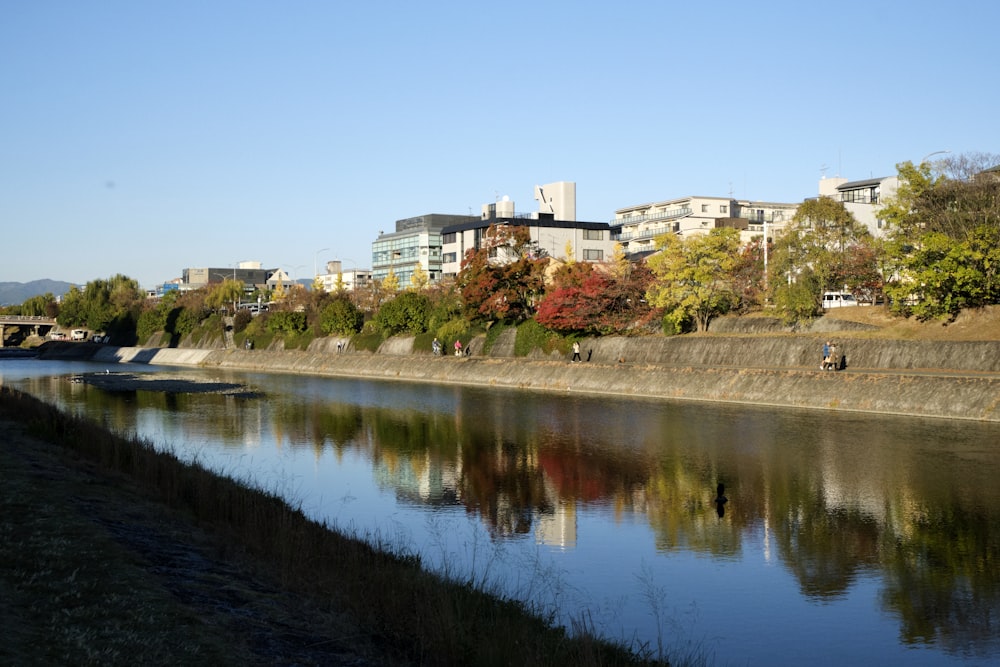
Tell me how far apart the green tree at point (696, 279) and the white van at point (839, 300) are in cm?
580

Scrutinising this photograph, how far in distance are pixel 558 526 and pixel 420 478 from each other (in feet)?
25.3

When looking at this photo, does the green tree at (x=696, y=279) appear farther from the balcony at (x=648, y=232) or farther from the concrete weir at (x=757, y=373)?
the balcony at (x=648, y=232)

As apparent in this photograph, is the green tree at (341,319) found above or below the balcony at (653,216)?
below

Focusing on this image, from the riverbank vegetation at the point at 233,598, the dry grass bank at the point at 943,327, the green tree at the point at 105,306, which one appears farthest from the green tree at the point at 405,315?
the riverbank vegetation at the point at 233,598

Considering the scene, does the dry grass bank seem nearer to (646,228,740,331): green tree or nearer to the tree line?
the tree line

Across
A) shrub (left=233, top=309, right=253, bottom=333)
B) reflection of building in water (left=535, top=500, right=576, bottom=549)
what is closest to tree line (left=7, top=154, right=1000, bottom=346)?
shrub (left=233, top=309, right=253, bottom=333)

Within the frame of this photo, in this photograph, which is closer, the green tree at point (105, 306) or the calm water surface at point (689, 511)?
the calm water surface at point (689, 511)

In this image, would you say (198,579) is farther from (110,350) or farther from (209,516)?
(110,350)

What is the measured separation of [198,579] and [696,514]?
1294cm

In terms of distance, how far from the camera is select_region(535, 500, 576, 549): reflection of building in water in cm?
2041

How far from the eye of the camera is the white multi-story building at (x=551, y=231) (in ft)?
395

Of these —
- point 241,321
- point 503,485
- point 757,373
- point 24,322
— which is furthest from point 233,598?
point 24,322

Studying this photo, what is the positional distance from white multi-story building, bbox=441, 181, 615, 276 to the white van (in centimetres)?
5311

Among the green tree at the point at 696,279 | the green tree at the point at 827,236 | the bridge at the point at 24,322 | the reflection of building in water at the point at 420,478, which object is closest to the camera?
the reflection of building in water at the point at 420,478
